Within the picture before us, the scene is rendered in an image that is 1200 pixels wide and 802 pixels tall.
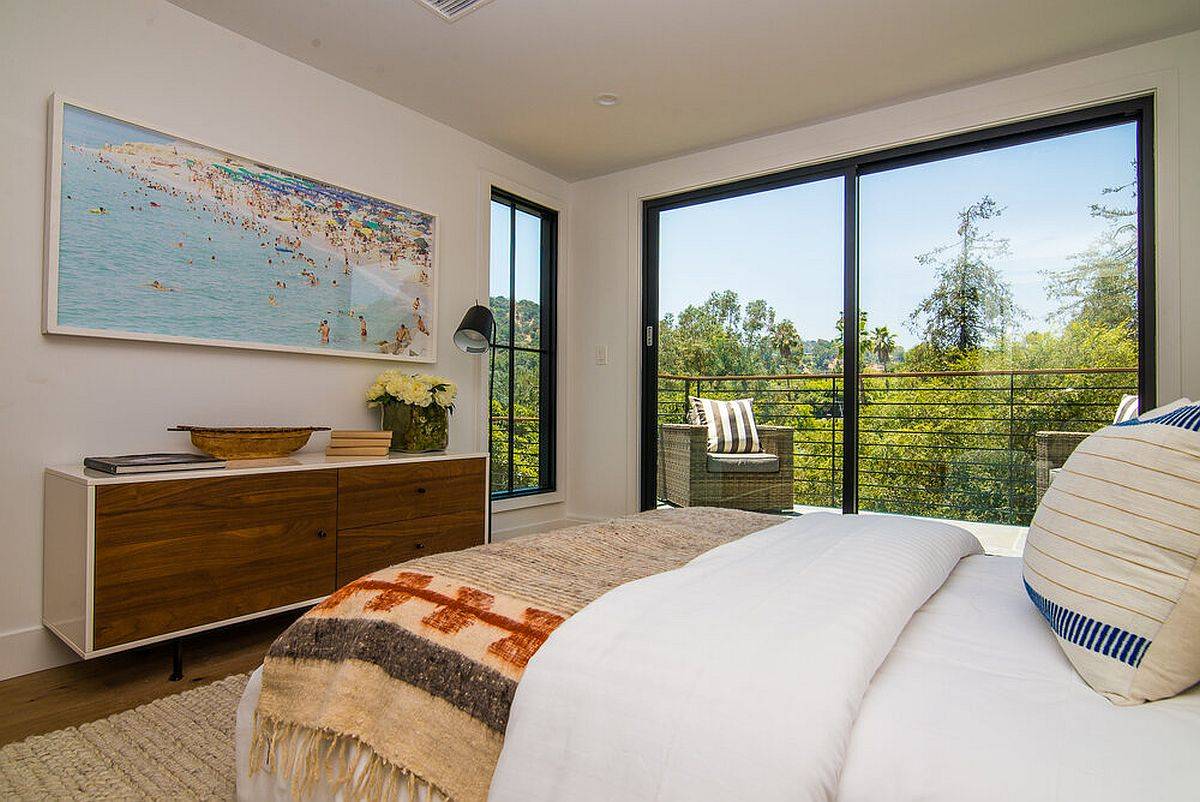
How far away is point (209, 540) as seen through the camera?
7.04 ft

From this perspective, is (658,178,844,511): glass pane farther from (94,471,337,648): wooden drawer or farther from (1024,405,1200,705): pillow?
(1024,405,1200,705): pillow

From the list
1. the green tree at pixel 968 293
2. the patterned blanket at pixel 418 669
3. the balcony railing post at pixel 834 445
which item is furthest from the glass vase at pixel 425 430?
the green tree at pixel 968 293

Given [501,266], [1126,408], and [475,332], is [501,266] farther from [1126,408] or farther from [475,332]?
[1126,408]

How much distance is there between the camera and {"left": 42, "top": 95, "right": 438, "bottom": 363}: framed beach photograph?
2.24 meters

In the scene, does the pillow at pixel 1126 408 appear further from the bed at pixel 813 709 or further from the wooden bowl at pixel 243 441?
the wooden bowl at pixel 243 441

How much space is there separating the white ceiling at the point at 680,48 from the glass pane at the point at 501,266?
1.97 ft

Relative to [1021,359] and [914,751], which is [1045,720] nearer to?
[914,751]

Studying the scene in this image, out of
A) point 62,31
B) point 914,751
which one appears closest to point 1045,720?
point 914,751

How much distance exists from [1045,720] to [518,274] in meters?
3.80

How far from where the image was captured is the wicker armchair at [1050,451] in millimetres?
3012

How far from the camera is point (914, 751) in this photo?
718 mm

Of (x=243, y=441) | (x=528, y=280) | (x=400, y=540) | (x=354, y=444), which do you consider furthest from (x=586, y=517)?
(x=243, y=441)

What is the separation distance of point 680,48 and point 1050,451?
248 cm

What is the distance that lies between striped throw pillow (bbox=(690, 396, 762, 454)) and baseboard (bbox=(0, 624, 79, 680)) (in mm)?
3123
